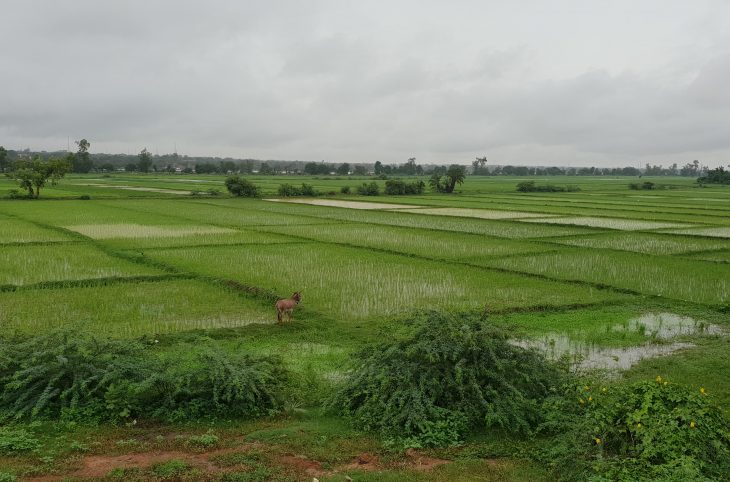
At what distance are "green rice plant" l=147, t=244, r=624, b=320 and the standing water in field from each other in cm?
161

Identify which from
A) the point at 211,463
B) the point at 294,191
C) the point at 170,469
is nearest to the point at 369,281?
the point at 211,463

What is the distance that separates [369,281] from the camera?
1363cm

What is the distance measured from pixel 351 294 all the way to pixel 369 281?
1428mm

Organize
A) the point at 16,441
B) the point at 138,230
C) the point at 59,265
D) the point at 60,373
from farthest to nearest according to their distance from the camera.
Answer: the point at 138,230 → the point at 59,265 → the point at 60,373 → the point at 16,441

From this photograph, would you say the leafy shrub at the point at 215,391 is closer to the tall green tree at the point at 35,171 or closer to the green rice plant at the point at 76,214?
the green rice plant at the point at 76,214

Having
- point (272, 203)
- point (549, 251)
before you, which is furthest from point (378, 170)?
point (549, 251)

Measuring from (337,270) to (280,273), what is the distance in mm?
1436

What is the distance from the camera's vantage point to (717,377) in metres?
7.47

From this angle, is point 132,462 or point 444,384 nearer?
point 132,462

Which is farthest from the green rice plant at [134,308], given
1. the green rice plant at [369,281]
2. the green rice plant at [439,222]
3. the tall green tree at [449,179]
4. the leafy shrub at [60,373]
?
the tall green tree at [449,179]

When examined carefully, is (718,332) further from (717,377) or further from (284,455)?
(284,455)

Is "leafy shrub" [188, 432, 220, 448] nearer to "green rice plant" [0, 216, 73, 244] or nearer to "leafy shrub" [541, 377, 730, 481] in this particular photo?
"leafy shrub" [541, 377, 730, 481]

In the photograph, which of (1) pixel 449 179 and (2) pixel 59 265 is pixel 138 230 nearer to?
(2) pixel 59 265

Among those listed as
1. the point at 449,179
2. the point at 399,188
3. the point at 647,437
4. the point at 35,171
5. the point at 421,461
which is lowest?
the point at 421,461
